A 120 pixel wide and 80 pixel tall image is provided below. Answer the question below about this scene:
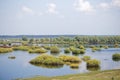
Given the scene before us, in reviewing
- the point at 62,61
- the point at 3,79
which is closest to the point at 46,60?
the point at 62,61

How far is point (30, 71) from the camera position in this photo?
3956cm

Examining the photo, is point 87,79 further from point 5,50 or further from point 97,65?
point 5,50

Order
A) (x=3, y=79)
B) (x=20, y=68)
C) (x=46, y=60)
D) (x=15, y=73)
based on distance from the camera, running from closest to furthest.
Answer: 1. (x=3, y=79)
2. (x=15, y=73)
3. (x=20, y=68)
4. (x=46, y=60)

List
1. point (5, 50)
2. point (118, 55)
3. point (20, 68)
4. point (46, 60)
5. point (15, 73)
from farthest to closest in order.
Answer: point (5, 50)
point (118, 55)
point (46, 60)
point (20, 68)
point (15, 73)

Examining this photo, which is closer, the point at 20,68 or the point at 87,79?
the point at 87,79

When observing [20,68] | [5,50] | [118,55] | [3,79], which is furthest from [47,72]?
[5,50]

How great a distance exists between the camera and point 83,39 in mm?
129375

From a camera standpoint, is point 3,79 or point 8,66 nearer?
point 3,79

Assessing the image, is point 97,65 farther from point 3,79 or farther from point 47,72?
point 3,79

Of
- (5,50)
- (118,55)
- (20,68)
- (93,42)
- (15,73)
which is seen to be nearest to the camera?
(15,73)

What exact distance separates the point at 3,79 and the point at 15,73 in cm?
495

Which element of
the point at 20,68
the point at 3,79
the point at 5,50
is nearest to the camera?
the point at 3,79

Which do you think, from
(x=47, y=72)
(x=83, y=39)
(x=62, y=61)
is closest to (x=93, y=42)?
(x=83, y=39)

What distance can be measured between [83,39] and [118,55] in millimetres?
71443
